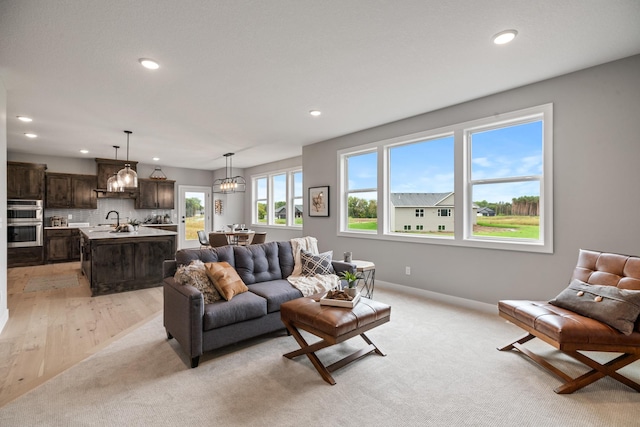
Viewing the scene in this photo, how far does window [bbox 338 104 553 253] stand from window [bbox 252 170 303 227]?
2.83 metres

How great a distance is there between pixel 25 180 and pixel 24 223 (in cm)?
96

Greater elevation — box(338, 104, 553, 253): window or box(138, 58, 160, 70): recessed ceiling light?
box(138, 58, 160, 70): recessed ceiling light

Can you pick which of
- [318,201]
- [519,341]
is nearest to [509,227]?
[519,341]

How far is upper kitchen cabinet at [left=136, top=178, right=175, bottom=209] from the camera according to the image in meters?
8.70

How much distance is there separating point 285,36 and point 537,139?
302 centimetres

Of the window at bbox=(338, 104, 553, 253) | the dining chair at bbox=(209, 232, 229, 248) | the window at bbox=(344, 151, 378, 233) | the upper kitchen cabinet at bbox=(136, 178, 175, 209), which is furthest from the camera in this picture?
the upper kitchen cabinet at bbox=(136, 178, 175, 209)

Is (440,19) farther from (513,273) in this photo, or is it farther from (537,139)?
(513,273)

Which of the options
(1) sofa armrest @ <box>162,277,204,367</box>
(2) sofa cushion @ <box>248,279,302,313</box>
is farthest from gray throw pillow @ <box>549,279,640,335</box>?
(1) sofa armrest @ <box>162,277,204,367</box>

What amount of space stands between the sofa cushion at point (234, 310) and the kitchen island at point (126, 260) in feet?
9.58

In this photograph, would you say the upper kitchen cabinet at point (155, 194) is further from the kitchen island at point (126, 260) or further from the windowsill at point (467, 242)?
the windowsill at point (467, 242)

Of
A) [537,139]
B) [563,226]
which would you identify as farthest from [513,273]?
[537,139]

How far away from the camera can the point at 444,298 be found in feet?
13.7

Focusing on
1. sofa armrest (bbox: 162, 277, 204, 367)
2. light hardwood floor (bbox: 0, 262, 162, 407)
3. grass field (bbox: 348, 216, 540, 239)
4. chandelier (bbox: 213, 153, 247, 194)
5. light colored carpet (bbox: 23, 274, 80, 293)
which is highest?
chandelier (bbox: 213, 153, 247, 194)

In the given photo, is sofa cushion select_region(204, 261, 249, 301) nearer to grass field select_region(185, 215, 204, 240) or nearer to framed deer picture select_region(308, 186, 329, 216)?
framed deer picture select_region(308, 186, 329, 216)
